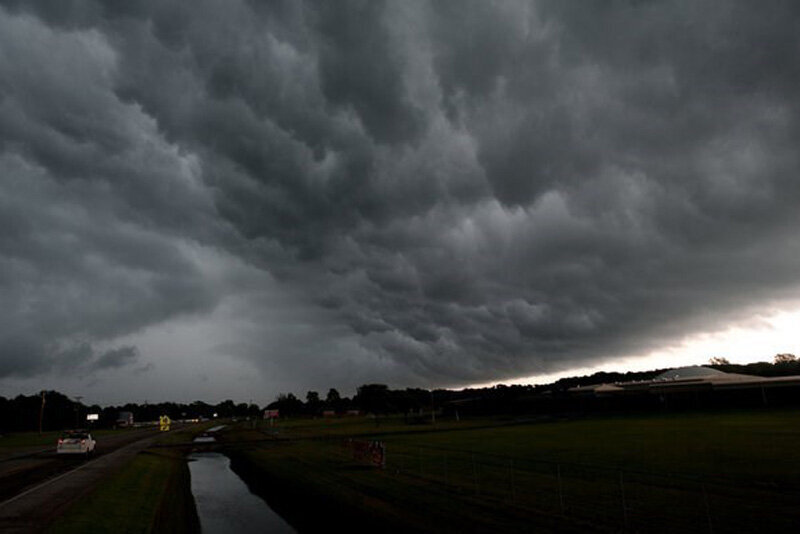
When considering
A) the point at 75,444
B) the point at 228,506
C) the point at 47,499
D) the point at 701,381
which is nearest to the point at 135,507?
the point at 47,499

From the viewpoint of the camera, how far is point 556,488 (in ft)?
94.2

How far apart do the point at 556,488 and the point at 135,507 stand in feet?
70.4

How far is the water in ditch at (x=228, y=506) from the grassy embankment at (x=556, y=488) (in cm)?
106

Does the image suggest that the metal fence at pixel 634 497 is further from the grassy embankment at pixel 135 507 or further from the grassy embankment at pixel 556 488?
the grassy embankment at pixel 135 507

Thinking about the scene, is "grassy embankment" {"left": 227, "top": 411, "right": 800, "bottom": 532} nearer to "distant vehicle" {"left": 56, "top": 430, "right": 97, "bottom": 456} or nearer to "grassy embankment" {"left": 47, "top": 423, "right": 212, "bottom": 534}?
"grassy embankment" {"left": 47, "top": 423, "right": 212, "bottom": 534}

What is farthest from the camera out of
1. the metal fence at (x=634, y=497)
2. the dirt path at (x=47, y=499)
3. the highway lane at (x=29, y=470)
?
the highway lane at (x=29, y=470)

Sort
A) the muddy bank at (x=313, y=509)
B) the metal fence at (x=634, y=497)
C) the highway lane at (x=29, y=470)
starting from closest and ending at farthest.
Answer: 1. the metal fence at (x=634, y=497)
2. the muddy bank at (x=313, y=509)
3. the highway lane at (x=29, y=470)

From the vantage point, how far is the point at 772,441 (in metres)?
47.2

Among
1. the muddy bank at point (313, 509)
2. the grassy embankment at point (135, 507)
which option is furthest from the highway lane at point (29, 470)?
the muddy bank at point (313, 509)

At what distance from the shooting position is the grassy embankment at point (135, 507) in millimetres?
23000

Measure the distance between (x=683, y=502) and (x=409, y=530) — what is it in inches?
491

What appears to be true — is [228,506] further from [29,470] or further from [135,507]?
[29,470]

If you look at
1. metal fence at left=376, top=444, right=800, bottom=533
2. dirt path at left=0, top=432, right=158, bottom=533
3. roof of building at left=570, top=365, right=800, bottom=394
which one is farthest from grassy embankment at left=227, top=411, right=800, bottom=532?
roof of building at left=570, top=365, right=800, bottom=394

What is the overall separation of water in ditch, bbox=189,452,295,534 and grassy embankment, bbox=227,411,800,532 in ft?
3.47
